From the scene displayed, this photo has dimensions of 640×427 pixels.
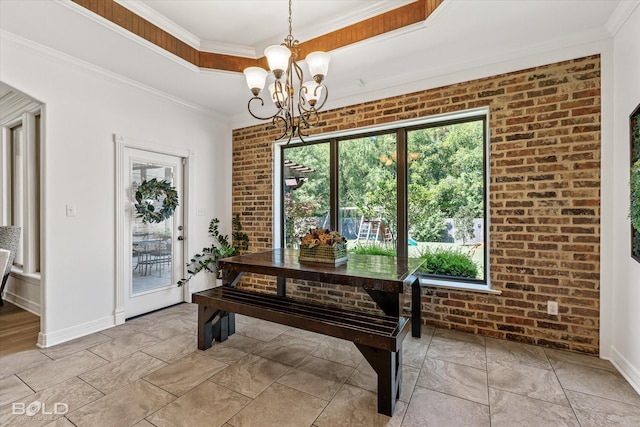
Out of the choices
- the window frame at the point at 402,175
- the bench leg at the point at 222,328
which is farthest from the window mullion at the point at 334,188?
the bench leg at the point at 222,328

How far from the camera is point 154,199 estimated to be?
11.6 feet

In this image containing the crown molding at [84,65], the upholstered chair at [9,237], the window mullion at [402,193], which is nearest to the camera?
the crown molding at [84,65]

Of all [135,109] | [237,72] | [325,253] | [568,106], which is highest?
[237,72]

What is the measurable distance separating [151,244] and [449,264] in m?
3.44

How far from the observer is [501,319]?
2727mm

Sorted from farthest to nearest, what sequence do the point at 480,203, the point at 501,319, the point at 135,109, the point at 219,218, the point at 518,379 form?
the point at 219,218 < the point at 135,109 < the point at 480,203 < the point at 501,319 < the point at 518,379

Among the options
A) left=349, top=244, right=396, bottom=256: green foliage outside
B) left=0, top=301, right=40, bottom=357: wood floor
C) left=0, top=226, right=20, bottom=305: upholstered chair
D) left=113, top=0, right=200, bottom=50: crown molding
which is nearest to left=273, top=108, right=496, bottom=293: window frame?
left=349, top=244, right=396, bottom=256: green foliage outside

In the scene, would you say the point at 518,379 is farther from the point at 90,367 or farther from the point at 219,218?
the point at 219,218

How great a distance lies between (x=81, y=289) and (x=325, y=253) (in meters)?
2.43

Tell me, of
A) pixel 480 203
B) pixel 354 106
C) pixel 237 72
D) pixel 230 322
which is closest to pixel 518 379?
pixel 480 203

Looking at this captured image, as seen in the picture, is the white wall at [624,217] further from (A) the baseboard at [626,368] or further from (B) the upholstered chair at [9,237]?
(B) the upholstered chair at [9,237]

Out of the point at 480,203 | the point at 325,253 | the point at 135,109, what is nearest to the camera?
the point at 325,253

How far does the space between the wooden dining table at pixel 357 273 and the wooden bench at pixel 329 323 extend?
137 millimetres

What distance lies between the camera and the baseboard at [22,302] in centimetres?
352
